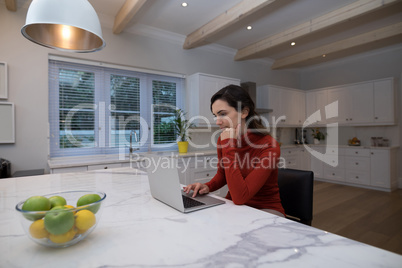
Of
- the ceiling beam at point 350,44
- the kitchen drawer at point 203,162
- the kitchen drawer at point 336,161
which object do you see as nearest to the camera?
the kitchen drawer at point 203,162

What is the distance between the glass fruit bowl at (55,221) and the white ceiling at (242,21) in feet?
8.76

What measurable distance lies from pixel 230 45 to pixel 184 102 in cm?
148

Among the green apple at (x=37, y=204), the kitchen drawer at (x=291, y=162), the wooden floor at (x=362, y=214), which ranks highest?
the green apple at (x=37, y=204)

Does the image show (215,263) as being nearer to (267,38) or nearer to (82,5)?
(82,5)

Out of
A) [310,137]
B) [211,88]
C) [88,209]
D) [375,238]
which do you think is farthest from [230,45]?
[88,209]

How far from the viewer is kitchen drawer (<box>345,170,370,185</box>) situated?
4.55 m

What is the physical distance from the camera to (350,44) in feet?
13.6

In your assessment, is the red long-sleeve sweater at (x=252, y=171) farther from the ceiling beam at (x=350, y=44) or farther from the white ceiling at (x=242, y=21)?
the ceiling beam at (x=350, y=44)

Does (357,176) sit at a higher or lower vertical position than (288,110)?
lower

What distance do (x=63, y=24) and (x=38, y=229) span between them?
3.16 ft

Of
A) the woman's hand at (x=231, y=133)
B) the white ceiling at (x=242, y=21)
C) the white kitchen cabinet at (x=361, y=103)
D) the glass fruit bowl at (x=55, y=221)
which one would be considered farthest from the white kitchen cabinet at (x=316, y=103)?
the glass fruit bowl at (x=55, y=221)

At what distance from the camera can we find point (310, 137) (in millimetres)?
5969

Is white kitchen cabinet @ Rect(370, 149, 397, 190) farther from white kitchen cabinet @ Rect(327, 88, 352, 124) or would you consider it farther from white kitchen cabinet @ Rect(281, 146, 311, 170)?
white kitchen cabinet @ Rect(281, 146, 311, 170)

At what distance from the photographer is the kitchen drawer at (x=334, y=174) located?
492 centimetres
